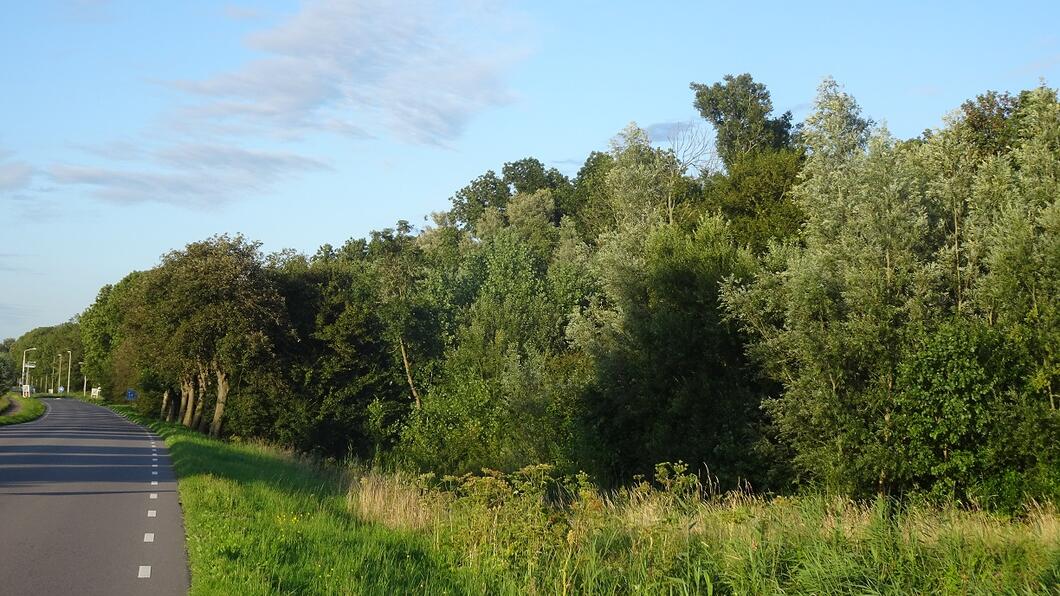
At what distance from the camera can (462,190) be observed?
103m

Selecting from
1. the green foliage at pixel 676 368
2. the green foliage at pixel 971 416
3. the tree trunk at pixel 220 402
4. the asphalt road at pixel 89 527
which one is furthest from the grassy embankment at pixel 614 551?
the tree trunk at pixel 220 402

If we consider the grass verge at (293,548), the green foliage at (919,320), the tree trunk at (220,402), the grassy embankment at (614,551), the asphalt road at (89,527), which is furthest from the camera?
the tree trunk at (220,402)

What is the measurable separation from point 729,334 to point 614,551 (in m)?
19.7

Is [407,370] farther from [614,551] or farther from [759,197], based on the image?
[614,551]

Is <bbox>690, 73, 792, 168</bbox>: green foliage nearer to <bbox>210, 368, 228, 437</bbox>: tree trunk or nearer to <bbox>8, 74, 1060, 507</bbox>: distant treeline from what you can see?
<bbox>8, 74, 1060, 507</bbox>: distant treeline

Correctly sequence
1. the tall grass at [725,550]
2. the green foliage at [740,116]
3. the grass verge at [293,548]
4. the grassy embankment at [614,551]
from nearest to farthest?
the grass verge at [293,548], the grassy embankment at [614,551], the tall grass at [725,550], the green foliage at [740,116]

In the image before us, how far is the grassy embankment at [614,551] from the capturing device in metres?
10.4

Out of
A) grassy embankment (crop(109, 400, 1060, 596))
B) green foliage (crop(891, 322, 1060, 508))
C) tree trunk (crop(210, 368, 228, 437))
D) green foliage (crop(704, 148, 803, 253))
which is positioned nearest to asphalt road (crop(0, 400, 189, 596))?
grassy embankment (crop(109, 400, 1060, 596))

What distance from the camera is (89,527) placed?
14.9m

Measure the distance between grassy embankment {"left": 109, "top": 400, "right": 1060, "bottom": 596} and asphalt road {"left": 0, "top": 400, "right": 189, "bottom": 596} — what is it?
623mm

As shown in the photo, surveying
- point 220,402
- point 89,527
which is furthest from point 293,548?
point 220,402

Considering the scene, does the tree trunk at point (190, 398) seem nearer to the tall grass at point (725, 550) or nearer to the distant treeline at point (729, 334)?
the distant treeline at point (729, 334)

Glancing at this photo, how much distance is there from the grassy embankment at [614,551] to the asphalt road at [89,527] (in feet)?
2.04

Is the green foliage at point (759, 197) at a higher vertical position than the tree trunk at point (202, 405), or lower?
higher
